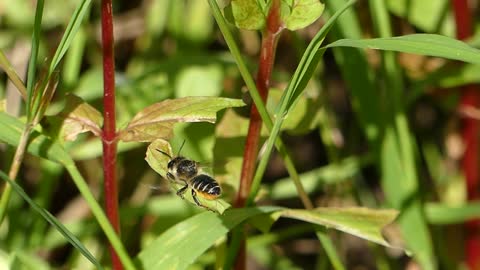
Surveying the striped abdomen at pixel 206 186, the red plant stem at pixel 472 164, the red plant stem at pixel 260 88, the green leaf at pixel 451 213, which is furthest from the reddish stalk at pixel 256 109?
the red plant stem at pixel 472 164

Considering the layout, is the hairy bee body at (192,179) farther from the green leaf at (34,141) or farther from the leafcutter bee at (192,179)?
the green leaf at (34,141)

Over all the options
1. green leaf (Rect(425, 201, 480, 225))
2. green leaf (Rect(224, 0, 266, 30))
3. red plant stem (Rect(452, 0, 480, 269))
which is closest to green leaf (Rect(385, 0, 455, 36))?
red plant stem (Rect(452, 0, 480, 269))

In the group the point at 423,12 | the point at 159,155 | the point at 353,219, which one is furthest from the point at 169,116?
the point at 423,12

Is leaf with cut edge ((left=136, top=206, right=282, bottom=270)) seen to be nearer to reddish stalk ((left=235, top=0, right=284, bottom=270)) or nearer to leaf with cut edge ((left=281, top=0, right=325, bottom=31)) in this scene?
reddish stalk ((left=235, top=0, right=284, bottom=270))

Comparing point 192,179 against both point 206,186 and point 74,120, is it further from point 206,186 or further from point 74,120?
point 74,120

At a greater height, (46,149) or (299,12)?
(299,12)

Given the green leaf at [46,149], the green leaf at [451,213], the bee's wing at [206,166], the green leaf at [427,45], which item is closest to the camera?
the green leaf at [427,45]

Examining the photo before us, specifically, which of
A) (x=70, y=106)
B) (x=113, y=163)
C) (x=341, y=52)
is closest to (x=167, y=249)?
(x=113, y=163)
